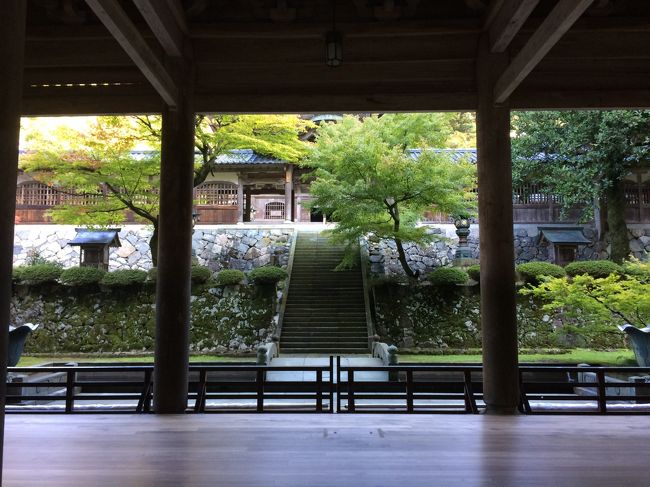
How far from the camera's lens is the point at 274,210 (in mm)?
25984

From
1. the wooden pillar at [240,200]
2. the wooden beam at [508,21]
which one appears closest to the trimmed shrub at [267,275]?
the wooden pillar at [240,200]

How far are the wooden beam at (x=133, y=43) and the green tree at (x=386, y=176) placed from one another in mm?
7780

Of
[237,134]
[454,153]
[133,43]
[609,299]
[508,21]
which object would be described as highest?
[454,153]

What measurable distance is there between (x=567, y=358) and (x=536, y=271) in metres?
2.99

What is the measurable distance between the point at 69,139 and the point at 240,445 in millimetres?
11041

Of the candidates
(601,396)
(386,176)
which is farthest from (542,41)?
(386,176)

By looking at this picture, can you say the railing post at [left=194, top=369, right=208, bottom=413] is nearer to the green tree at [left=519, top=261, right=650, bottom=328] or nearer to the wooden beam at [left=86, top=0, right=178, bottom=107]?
the wooden beam at [left=86, top=0, right=178, bottom=107]

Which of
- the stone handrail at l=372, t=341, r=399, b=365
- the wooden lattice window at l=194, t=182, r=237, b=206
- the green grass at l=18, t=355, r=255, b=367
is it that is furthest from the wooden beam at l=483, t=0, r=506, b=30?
the wooden lattice window at l=194, t=182, r=237, b=206

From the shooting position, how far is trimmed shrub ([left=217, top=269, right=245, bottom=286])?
1486 centimetres

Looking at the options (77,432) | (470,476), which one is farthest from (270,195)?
(470,476)

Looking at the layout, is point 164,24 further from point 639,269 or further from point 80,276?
point 639,269

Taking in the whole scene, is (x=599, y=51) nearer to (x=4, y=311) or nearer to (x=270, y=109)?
(x=270, y=109)

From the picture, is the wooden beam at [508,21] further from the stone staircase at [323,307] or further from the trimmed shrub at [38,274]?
the trimmed shrub at [38,274]

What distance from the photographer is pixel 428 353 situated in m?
13.1
